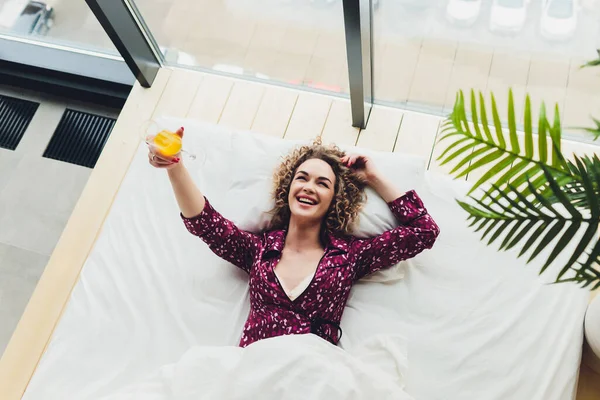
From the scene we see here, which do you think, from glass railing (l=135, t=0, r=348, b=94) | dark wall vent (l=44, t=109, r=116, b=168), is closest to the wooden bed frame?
glass railing (l=135, t=0, r=348, b=94)

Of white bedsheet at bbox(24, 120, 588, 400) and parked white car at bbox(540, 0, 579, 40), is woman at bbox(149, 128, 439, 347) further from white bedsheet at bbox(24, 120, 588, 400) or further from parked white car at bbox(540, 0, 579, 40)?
parked white car at bbox(540, 0, 579, 40)

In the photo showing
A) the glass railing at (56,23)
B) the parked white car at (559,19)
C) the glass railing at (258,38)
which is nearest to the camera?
the parked white car at (559,19)

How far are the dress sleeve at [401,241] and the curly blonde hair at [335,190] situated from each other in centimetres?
8

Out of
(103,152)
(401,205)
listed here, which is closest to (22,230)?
(103,152)

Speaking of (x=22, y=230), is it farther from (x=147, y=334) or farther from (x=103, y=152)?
(x=147, y=334)

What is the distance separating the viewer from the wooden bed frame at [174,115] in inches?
71.6

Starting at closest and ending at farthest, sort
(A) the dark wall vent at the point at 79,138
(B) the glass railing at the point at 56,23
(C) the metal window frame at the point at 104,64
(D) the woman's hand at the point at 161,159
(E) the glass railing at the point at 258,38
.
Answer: (D) the woman's hand at the point at 161,159 < (E) the glass railing at the point at 258,38 < (C) the metal window frame at the point at 104,64 < (B) the glass railing at the point at 56,23 < (A) the dark wall vent at the point at 79,138

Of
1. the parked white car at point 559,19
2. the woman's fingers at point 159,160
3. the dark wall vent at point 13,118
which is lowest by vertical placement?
the woman's fingers at point 159,160

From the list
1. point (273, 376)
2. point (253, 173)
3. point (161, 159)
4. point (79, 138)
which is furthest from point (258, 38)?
point (273, 376)

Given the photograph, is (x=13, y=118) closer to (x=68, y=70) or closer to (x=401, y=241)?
(x=68, y=70)

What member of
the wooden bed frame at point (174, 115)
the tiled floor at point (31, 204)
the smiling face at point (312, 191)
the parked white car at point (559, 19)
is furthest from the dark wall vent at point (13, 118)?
the parked white car at point (559, 19)

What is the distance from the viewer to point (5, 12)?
2.29 meters

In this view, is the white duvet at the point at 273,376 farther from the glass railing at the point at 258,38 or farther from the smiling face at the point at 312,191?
the glass railing at the point at 258,38

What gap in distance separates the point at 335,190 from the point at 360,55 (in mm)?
433
